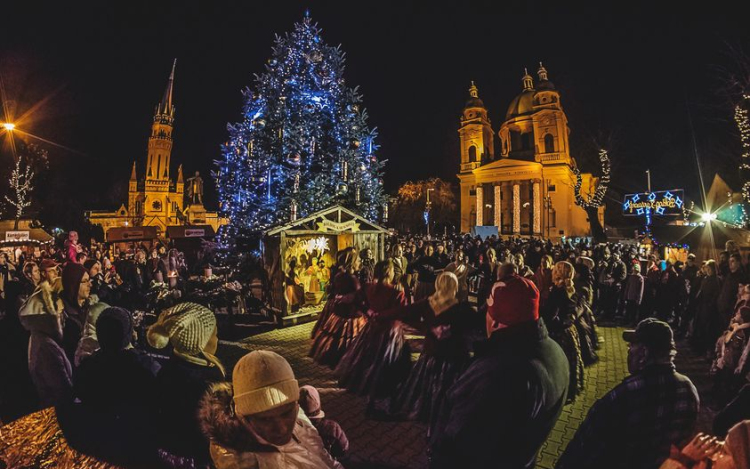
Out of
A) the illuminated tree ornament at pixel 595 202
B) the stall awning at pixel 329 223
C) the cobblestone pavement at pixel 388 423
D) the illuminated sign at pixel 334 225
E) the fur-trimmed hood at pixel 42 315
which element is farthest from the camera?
the illuminated tree ornament at pixel 595 202

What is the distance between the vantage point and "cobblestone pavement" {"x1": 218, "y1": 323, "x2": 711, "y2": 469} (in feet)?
13.0

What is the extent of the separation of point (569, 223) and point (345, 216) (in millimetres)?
Answer: 46635

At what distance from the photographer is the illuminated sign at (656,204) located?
21594 mm

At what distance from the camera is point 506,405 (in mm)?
1969

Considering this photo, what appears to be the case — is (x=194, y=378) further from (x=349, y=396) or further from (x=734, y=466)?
(x=349, y=396)

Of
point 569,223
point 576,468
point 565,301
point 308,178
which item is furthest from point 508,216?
point 576,468

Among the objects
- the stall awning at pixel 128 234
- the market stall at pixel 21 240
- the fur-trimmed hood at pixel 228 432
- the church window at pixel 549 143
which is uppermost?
the church window at pixel 549 143

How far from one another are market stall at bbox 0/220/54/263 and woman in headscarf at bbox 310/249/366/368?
17888mm

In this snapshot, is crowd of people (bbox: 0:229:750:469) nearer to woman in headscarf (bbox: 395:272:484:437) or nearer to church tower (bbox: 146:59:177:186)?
woman in headscarf (bbox: 395:272:484:437)

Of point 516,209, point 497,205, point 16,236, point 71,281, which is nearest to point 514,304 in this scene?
point 71,281

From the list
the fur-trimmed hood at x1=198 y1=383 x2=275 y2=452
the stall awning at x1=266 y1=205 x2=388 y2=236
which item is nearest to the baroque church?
the stall awning at x1=266 y1=205 x2=388 y2=236

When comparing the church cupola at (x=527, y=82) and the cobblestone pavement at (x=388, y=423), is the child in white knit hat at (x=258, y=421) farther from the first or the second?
the church cupola at (x=527, y=82)

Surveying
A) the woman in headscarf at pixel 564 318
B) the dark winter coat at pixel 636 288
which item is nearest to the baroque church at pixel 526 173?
the dark winter coat at pixel 636 288

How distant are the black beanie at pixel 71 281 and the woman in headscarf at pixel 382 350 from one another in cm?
401
